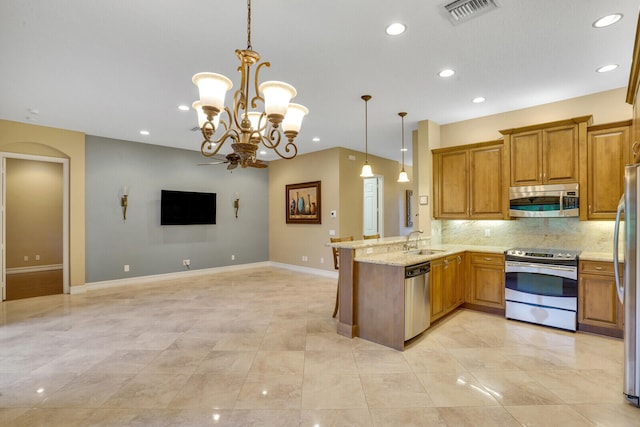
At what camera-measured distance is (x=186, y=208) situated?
666cm

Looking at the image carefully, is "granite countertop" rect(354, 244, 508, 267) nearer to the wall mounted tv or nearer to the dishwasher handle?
the dishwasher handle

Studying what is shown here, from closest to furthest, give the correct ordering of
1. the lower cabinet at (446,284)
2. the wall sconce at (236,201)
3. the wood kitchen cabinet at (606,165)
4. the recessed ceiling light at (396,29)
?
the recessed ceiling light at (396,29), the wood kitchen cabinet at (606,165), the lower cabinet at (446,284), the wall sconce at (236,201)

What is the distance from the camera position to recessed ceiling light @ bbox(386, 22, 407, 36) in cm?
247

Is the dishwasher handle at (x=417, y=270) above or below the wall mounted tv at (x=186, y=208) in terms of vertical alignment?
below

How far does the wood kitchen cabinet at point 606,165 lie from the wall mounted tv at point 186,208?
668 cm

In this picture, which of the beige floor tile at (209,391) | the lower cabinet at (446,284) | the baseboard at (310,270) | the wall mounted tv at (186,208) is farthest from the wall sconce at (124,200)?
the lower cabinet at (446,284)

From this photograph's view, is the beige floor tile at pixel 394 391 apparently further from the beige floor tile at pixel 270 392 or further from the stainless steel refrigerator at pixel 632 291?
the stainless steel refrigerator at pixel 632 291

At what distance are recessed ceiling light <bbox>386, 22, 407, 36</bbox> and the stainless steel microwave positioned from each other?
2770 mm

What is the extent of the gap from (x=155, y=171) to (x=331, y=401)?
19.4 ft

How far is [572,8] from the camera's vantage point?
2281 mm

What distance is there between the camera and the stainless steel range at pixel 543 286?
11.3ft

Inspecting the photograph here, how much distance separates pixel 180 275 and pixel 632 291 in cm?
698

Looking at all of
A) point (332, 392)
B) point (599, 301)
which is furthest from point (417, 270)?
point (599, 301)

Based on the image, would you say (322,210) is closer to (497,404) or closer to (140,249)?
(140,249)
